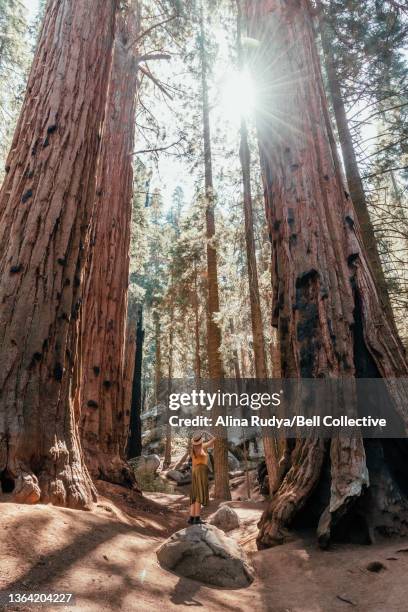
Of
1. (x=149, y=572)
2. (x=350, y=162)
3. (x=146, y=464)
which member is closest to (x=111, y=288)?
(x=149, y=572)

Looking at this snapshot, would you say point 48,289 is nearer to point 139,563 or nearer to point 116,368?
point 139,563

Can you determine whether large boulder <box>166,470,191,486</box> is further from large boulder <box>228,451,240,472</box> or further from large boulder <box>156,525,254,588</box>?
large boulder <box>156,525,254,588</box>

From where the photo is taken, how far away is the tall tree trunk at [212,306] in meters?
10.2

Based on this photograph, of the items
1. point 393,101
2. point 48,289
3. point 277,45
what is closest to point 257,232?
point 393,101

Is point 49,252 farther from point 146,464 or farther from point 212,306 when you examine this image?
point 146,464

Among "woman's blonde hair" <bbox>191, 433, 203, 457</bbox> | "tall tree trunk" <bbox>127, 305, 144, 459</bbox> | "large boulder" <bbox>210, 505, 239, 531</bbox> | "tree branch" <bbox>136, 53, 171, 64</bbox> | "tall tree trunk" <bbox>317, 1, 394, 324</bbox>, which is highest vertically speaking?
"tree branch" <bbox>136, 53, 171, 64</bbox>

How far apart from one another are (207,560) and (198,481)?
45.0 inches

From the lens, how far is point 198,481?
12.8 ft

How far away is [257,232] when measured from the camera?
11.6 m

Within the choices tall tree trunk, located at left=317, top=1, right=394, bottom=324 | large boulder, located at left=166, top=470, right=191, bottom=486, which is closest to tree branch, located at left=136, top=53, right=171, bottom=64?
tall tree trunk, located at left=317, top=1, right=394, bottom=324

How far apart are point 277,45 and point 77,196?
12.2ft

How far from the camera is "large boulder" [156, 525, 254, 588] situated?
267 cm

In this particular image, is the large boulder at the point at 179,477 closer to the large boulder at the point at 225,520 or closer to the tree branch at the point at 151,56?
the large boulder at the point at 225,520

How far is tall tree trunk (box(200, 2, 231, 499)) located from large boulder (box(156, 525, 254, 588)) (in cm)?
747
